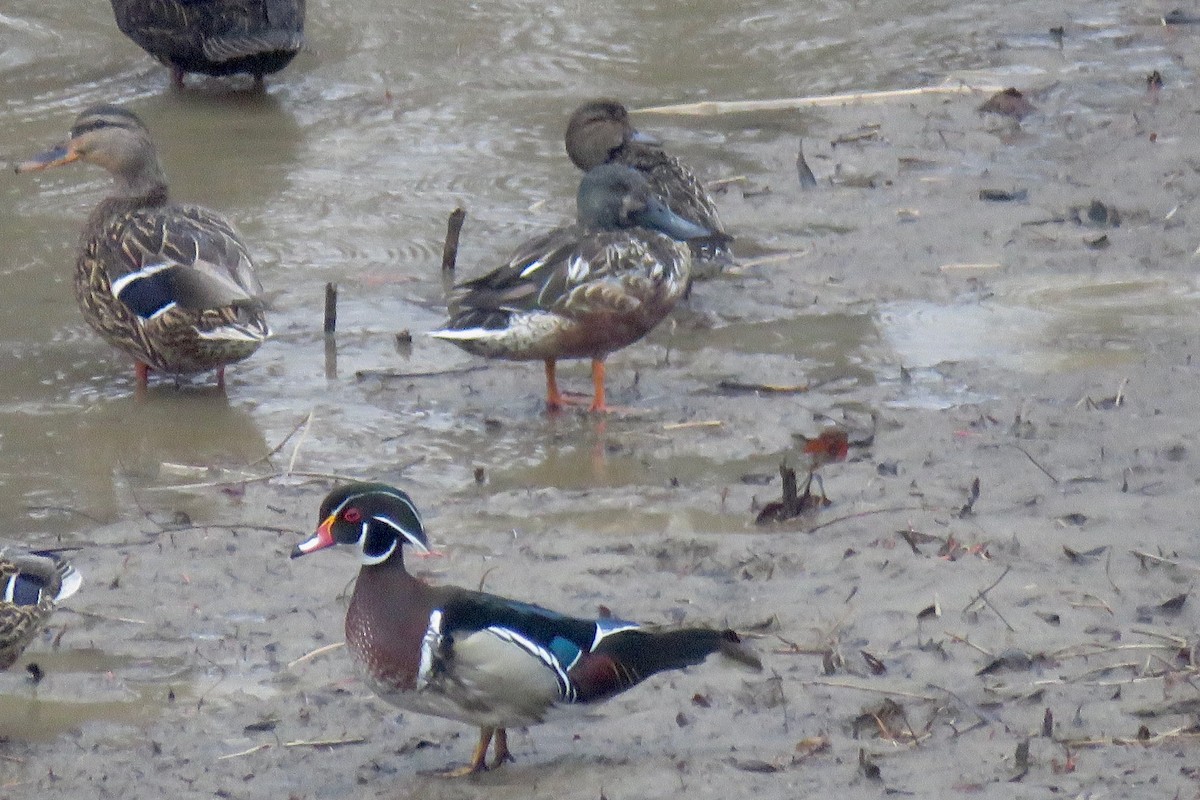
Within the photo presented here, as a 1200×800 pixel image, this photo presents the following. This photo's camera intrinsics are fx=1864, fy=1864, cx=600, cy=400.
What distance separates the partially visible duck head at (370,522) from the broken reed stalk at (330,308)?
3025mm

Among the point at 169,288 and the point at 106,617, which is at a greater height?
the point at 169,288

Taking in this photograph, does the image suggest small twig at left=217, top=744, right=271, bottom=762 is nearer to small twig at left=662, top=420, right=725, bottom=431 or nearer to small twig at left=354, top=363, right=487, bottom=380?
small twig at left=662, top=420, right=725, bottom=431

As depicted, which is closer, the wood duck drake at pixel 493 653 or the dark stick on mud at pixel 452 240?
the wood duck drake at pixel 493 653

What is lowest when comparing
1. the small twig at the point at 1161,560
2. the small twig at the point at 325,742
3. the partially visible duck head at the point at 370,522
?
the small twig at the point at 325,742

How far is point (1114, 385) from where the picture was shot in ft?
22.2

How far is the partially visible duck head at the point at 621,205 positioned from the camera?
25.9ft

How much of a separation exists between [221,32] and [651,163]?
3928mm

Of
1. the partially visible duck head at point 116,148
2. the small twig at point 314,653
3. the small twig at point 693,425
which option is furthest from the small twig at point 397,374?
the small twig at point 314,653

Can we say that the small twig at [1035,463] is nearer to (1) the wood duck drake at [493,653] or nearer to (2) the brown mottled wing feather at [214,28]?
(1) the wood duck drake at [493,653]

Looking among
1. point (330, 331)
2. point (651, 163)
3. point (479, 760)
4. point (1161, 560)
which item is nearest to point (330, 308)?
point (330, 331)

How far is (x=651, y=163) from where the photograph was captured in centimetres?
883

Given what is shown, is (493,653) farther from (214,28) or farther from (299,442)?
(214,28)

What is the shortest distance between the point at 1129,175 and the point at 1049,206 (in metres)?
0.66

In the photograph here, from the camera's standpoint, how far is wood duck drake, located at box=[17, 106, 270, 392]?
7164 mm
